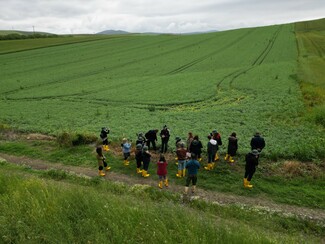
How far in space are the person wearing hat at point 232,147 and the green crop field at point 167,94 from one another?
1.22 metres

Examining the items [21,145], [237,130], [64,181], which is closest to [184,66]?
[237,130]

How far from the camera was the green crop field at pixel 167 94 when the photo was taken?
76.8 ft

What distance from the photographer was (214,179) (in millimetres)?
16016

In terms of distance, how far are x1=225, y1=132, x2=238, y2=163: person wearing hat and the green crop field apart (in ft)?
3.99

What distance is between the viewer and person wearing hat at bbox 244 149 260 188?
1448 cm

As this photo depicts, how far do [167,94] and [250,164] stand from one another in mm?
22312

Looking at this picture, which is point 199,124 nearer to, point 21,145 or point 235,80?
point 21,145

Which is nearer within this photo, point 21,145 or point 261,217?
point 261,217

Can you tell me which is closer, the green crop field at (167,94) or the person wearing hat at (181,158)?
the person wearing hat at (181,158)

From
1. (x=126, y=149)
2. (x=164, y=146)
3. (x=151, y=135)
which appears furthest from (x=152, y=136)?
(x=126, y=149)

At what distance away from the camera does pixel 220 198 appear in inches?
555

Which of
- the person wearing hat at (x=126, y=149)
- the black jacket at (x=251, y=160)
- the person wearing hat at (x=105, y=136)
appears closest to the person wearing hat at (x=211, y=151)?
the black jacket at (x=251, y=160)

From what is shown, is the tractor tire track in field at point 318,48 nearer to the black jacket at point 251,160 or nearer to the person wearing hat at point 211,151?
the person wearing hat at point 211,151

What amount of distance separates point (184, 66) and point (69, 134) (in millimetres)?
38420
